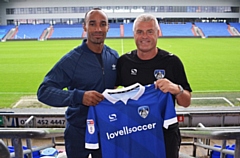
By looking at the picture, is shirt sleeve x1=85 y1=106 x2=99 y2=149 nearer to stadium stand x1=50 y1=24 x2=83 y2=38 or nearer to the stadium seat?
the stadium seat

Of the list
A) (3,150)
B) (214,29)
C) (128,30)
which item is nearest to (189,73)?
(3,150)

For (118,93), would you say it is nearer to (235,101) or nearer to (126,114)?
(126,114)

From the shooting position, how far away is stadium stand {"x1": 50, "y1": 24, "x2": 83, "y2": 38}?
3466 cm

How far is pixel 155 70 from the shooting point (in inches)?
82.9

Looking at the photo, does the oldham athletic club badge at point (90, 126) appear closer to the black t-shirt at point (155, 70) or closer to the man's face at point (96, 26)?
the black t-shirt at point (155, 70)

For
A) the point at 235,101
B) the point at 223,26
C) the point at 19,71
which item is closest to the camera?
the point at 235,101

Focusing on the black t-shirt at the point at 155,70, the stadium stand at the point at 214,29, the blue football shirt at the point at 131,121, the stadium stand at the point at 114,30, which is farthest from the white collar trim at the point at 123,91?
the stadium stand at the point at 214,29

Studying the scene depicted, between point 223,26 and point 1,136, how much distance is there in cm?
4114

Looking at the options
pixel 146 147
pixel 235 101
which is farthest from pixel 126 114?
pixel 235 101

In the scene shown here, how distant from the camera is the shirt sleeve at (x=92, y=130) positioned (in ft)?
6.24

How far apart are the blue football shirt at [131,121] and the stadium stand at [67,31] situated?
32660mm

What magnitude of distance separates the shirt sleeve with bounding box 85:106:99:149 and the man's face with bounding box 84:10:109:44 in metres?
0.55

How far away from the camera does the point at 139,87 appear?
1911 millimetres

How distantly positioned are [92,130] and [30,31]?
37.2m
